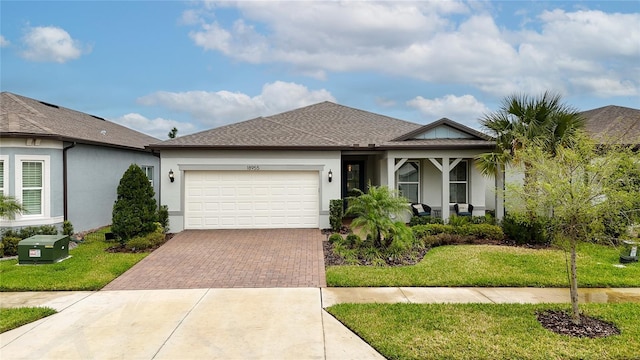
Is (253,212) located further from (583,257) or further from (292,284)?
(583,257)

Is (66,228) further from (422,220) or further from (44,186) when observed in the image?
(422,220)

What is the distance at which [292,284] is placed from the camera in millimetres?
7461

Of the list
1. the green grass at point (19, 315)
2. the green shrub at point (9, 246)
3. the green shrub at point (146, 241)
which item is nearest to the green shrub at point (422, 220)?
the green shrub at point (146, 241)

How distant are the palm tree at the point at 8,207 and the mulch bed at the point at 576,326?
12487mm

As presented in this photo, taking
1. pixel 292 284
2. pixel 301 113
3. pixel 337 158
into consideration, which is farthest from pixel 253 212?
pixel 301 113

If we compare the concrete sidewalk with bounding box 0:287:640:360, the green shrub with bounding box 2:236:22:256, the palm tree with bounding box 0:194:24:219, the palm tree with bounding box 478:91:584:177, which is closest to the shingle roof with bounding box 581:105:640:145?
the palm tree with bounding box 478:91:584:177

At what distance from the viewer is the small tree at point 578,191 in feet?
16.7

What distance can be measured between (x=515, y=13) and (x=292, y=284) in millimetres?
12957

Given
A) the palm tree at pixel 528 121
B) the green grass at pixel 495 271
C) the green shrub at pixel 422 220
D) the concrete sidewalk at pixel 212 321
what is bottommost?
the concrete sidewalk at pixel 212 321

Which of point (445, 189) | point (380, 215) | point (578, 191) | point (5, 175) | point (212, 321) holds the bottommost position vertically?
point (212, 321)

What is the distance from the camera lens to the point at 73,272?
825cm

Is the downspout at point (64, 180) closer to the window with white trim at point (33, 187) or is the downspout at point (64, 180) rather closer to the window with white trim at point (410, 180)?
the window with white trim at point (33, 187)

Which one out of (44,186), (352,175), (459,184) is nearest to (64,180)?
(44,186)

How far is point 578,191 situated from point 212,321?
5548 mm
